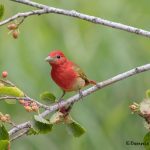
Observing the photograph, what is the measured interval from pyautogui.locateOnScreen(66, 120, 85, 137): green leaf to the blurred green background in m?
1.54

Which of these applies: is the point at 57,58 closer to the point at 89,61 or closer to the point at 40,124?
the point at 89,61

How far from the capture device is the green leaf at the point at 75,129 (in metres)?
3.35

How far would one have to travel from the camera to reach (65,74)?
4469mm

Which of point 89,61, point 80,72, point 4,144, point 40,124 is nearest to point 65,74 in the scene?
point 80,72

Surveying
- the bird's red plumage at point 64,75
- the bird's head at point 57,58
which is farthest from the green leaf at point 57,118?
the bird's head at point 57,58

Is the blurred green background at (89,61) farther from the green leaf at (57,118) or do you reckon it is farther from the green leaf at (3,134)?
the green leaf at (3,134)

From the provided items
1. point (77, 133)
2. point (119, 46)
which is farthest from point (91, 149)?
point (77, 133)

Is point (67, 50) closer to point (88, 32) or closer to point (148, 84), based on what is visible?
point (88, 32)

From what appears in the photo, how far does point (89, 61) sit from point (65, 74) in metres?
0.54

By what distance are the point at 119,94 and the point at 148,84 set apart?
9.7 inches

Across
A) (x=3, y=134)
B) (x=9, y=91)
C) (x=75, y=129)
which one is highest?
(x=9, y=91)

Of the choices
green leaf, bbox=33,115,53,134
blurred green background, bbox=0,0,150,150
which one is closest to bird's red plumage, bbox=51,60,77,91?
blurred green background, bbox=0,0,150,150

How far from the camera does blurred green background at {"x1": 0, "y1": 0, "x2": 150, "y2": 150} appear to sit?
493 centimetres

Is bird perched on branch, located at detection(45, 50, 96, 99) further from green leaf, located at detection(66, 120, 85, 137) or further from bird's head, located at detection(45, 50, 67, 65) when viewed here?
green leaf, located at detection(66, 120, 85, 137)
